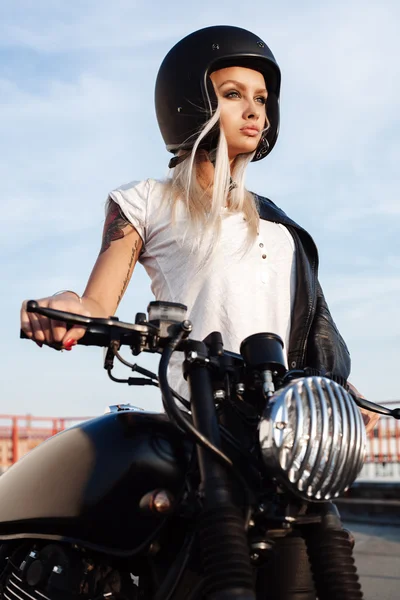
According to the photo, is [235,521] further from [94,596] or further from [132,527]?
[94,596]

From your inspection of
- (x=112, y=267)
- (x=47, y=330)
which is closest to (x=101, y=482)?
(x=47, y=330)

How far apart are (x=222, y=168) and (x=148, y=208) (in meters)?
0.32

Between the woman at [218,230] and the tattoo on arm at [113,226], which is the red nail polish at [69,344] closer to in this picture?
the woman at [218,230]

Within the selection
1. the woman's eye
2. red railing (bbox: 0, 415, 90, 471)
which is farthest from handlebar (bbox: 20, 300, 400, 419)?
red railing (bbox: 0, 415, 90, 471)

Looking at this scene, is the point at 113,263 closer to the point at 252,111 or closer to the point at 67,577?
the point at 252,111

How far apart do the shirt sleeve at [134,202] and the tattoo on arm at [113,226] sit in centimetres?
2

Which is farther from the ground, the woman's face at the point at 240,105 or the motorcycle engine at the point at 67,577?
the woman's face at the point at 240,105

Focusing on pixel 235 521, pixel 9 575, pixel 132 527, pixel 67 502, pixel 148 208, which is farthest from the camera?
pixel 148 208

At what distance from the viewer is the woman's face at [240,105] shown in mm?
2902

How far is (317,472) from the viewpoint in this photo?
1.51 meters

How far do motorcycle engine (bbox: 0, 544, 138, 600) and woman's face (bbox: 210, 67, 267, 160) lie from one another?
1585mm

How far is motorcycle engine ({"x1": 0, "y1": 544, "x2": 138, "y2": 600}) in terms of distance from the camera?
1.76 m

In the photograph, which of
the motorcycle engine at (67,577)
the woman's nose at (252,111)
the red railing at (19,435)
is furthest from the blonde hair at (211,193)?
the red railing at (19,435)

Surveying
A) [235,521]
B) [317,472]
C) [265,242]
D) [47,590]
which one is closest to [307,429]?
[317,472]
